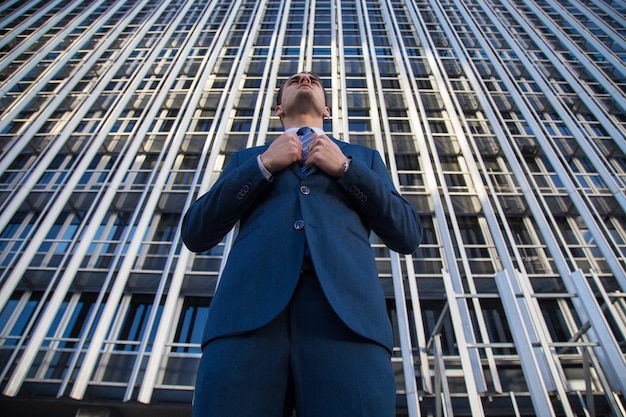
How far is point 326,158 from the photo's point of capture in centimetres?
155

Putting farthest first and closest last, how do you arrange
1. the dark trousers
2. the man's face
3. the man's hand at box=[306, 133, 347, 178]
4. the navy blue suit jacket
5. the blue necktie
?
the man's face
the blue necktie
the man's hand at box=[306, 133, 347, 178]
the navy blue suit jacket
the dark trousers

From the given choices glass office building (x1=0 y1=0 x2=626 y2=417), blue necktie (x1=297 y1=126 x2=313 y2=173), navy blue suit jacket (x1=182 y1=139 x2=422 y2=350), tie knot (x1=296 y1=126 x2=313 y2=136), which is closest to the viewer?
navy blue suit jacket (x1=182 y1=139 x2=422 y2=350)

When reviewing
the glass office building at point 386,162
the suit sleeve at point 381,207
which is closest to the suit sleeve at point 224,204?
the suit sleeve at point 381,207

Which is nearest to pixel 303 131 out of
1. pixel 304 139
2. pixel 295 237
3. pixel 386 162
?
pixel 304 139

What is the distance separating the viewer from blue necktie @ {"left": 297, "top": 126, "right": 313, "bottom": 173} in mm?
1699

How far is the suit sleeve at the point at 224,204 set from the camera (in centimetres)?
156

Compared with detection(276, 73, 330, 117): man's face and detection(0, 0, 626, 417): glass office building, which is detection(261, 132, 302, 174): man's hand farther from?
detection(0, 0, 626, 417): glass office building

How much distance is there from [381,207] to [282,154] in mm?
493

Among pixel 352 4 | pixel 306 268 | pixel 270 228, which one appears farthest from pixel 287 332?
pixel 352 4

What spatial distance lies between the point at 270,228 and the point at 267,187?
27 cm

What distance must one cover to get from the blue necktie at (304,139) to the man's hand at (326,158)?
101 mm

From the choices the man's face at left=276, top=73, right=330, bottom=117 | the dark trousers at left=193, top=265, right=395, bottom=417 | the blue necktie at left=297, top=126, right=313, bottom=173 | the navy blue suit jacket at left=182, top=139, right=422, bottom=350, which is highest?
the man's face at left=276, top=73, right=330, bottom=117

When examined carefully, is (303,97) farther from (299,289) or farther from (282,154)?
(299,289)

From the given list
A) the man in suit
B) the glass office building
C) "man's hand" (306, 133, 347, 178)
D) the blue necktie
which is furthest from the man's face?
the glass office building
